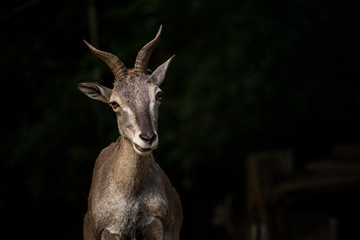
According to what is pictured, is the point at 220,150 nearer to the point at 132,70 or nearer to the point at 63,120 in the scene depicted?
the point at 63,120

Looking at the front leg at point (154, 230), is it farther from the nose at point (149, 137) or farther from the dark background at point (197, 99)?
the dark background at point (197, 99)

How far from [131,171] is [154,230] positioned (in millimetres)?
671

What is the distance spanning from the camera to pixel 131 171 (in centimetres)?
759

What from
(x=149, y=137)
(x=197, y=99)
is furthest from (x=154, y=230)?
(x=197, y=99)

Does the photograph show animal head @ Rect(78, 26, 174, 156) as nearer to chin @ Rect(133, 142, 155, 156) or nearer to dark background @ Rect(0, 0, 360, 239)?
chin @ Rect(133, 142, 155, 156)

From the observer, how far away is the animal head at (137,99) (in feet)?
22.7

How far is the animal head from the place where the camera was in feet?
22.7

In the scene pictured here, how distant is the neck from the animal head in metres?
0.24

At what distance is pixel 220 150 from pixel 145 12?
416 cm

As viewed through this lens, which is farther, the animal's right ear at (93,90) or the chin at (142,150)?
the animal's right ear at (93,90)

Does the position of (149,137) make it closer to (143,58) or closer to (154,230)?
(143,58)

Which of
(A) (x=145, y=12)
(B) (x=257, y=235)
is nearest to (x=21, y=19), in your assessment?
(A) (x=145, y=12)

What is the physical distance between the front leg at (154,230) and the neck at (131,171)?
376mm

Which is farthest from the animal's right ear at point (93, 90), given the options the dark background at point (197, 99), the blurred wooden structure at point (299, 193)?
the blurred wooden structure at point (299, 193)
